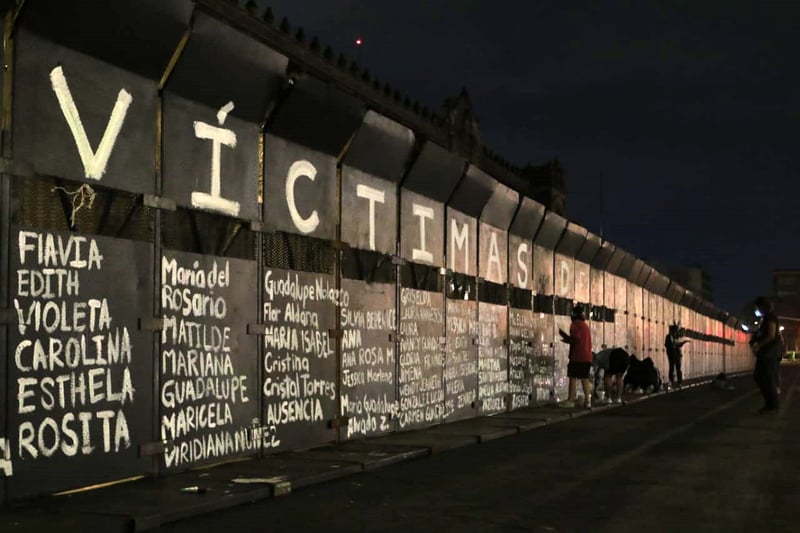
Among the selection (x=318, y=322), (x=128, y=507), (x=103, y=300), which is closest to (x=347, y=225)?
(x=318, y=322)

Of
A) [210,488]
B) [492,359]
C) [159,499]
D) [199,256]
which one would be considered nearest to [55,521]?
[159,499]

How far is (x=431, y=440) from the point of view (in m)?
12.5

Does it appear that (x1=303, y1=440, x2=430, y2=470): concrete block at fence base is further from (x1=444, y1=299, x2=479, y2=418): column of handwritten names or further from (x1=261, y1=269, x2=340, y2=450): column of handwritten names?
(x1=444, y1=299, x2=479, y2=418): column of handwritten names

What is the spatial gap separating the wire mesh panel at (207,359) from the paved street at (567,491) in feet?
4.24

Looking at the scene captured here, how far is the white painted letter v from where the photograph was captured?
782 cm

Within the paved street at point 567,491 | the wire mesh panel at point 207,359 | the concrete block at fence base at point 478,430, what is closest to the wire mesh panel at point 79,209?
the wire mesh panel at point 207,359

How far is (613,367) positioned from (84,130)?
15977 millimetres

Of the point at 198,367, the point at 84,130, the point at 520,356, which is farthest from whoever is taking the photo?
the point at 520,356

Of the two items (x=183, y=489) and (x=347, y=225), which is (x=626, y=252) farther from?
(x=183, y=489)

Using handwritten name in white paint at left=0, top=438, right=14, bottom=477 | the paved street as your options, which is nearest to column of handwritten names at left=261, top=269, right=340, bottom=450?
the paved street

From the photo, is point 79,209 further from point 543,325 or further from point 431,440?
point 543,325

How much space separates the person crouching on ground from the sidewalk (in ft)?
30.7

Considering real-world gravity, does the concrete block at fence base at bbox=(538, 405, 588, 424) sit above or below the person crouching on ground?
below

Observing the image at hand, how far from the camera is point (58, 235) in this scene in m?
7.70
